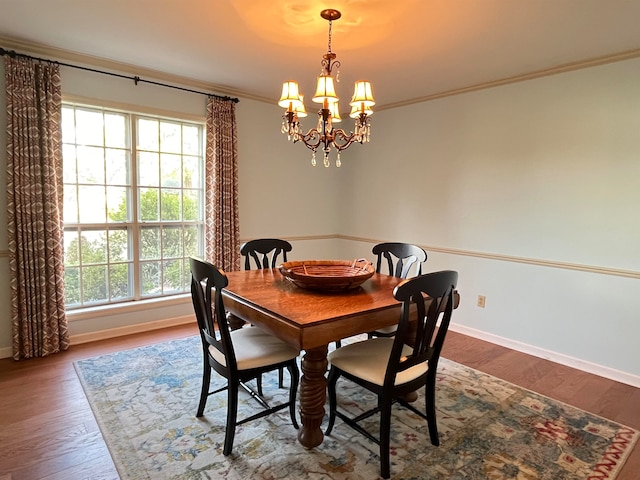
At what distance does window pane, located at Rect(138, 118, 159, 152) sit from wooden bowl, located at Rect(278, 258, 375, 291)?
6.93 feet

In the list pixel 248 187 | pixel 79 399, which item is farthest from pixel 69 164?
pixel 79 399

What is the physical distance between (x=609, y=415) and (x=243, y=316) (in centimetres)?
239

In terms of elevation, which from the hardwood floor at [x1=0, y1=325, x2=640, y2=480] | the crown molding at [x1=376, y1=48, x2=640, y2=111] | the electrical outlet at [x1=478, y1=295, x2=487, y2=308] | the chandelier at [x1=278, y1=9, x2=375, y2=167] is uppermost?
the crown molding at [x1=376, y1=48, x2=640, y2=111]

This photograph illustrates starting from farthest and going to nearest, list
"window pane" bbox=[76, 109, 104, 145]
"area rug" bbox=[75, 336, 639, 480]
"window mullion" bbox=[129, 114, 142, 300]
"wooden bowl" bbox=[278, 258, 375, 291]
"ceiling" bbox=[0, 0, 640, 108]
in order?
"window mullion" bbox=[129, 114, 142, 300] < "window pane" bbox=[76, 109, 104, 145] < "ceiling" bbox=[0, 0, 640, 108] < "wooden bowl" bbox=[278, 258, 375, 291] < "area rug" bbox=[75, 336, 639, 480]

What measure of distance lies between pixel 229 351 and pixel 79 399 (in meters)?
1.33

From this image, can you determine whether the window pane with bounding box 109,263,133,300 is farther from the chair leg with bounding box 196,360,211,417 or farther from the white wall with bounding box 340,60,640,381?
the white wall with bounding box 340,60,640,381

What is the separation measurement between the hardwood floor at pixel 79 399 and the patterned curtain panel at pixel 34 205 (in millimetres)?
290

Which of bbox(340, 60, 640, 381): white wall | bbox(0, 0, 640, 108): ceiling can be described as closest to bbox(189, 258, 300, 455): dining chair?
bbox(0, 0, 640, 108): ceiling

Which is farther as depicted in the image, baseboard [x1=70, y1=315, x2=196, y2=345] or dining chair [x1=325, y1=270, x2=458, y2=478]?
baseboard [x1=70, y1=315, x2=196, y2=345]

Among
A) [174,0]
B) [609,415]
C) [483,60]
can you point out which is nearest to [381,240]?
[483,60]

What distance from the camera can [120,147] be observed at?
11.6ft

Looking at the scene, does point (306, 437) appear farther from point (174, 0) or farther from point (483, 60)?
point (483, 60)

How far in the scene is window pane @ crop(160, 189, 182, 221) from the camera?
12.6 feet

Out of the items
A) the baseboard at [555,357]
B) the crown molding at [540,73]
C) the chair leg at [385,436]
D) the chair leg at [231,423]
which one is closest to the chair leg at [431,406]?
the chair leg at [385,436]
